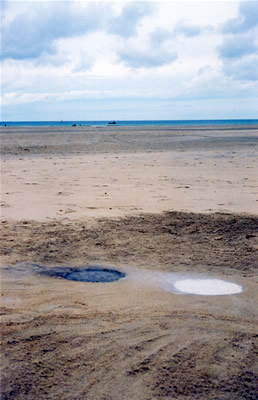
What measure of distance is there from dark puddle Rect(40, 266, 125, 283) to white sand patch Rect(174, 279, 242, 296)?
2.46 feet

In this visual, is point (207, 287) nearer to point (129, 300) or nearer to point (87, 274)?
point (129, 300)

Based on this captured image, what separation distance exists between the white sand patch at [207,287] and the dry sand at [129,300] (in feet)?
0.38

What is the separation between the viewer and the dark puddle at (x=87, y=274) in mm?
5184

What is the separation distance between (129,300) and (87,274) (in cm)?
91

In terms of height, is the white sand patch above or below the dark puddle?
below

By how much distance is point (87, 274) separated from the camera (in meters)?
5.34

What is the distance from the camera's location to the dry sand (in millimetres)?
3246

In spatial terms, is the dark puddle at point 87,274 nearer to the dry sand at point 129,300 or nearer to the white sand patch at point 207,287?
the dry sand at point 129,300

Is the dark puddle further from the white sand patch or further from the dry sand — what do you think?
the white sand patch

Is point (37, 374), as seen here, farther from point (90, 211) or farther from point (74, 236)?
point (90, 211)

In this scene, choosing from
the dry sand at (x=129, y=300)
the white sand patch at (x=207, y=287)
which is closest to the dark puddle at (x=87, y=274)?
the dry sand at (x=129, y=300)

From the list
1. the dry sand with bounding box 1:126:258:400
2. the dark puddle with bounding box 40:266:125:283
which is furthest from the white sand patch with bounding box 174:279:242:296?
the dark puddle with bounding box 40:266:125:283

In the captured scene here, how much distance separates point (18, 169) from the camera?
14.8 meters

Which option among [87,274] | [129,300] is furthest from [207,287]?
[87,274]
